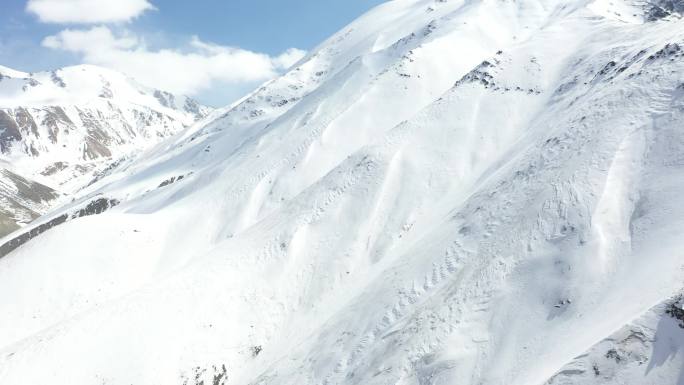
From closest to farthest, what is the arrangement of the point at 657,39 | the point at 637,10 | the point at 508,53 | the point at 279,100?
the point at 657,39 < the point at 508,53 < the point at 637,10 < the point at 279,100

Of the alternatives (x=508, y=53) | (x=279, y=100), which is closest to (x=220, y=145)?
(x=279, y=100)

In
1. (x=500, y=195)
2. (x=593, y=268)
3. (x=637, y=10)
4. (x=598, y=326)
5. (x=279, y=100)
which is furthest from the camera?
(x=279, y=100)

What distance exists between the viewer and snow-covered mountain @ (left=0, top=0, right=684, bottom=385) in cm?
2233

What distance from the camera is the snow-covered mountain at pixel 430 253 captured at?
2233cm

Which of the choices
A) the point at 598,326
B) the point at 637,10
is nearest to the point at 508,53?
the point at 637,10

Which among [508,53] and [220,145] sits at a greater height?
[220,145]

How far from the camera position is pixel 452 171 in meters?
47.1

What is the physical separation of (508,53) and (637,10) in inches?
957

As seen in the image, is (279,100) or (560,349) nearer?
(560,349)

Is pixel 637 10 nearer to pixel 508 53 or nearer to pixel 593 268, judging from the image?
pixel 508 53

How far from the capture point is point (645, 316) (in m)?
18.0

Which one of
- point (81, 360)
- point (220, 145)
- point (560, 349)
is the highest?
point (220, 145)

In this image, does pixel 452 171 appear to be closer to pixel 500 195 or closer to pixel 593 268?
pixel 500 195

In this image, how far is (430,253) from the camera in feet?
107
